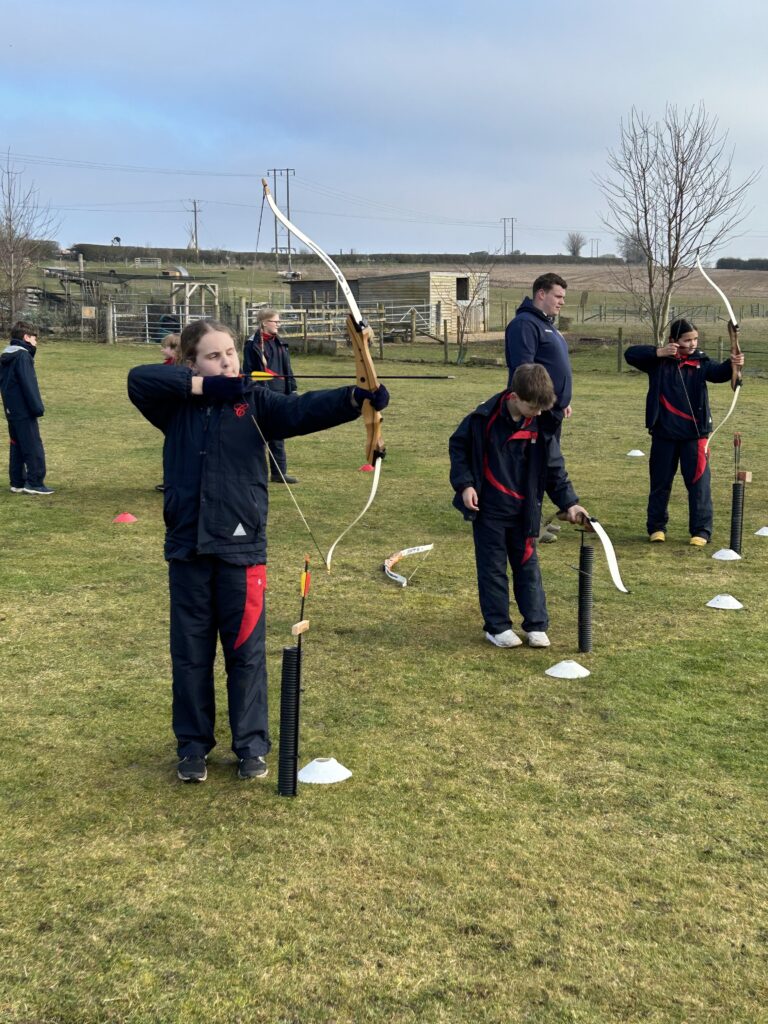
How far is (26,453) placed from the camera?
12.3 m

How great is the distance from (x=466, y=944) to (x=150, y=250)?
309 feet

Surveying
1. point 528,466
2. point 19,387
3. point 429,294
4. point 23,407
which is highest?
point 429,294

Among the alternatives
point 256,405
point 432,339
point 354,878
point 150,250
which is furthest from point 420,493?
point 150,250

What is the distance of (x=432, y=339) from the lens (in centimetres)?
4747

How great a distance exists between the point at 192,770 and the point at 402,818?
1.03 meters

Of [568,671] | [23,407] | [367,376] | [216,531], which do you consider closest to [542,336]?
[568,671]

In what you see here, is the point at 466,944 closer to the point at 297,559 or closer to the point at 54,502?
the point at 297,559

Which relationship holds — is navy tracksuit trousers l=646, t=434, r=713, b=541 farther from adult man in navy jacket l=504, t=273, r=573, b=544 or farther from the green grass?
adult man in navy jacket l=504, t=273, r=573, b=544

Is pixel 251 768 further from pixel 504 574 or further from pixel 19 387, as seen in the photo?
pixel 19 387

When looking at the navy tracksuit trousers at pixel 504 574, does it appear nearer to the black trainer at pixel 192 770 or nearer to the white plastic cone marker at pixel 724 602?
the white plastic cone marker at pixel 724 602

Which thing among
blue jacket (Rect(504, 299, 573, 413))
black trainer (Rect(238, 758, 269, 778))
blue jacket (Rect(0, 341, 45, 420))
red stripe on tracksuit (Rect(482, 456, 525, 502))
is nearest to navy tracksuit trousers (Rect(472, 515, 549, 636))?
red stripe on tracksuit (Rect(482, 456, 525, 502))

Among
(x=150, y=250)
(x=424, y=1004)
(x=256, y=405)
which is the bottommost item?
(x=424, y=1004)

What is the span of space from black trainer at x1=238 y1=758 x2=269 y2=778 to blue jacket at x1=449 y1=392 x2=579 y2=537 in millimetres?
2440

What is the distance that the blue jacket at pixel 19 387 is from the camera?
39.5ft
